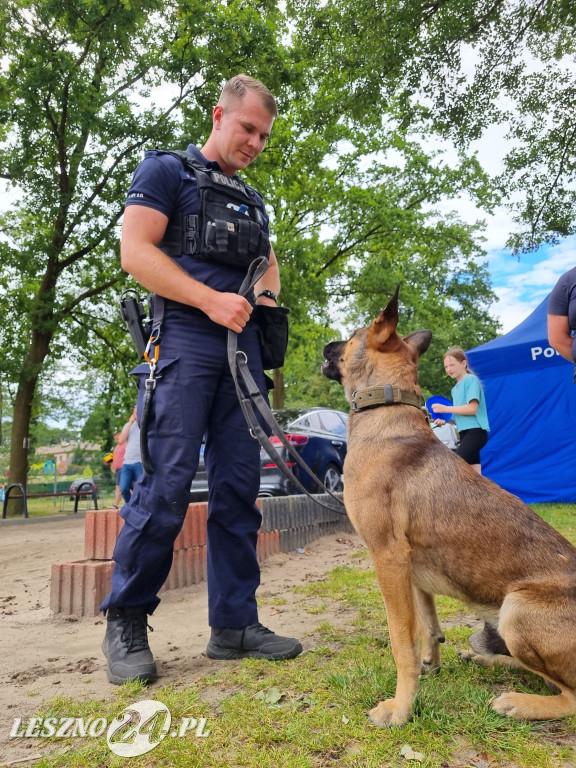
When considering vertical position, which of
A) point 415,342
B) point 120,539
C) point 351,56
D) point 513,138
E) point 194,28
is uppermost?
point 194,28

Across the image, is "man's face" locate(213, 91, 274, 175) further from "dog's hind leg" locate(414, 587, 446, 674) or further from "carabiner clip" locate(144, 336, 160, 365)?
"dog's hind leg" locate(414, 587, 446, 674)

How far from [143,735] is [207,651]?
1039 millimetres

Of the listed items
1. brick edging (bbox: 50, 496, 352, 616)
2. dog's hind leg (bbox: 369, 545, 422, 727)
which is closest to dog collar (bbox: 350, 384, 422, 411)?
dog's hind leg (bbox: 369, 545, 422, 727)

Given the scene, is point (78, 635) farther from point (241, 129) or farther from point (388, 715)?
point (241, 129)

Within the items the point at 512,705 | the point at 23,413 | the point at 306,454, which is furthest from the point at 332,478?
the point at 23,413

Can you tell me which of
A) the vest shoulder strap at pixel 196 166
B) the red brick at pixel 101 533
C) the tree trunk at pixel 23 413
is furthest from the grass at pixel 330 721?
the tree trunk at pixel 23 413

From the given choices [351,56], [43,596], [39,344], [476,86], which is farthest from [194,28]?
[43,596]

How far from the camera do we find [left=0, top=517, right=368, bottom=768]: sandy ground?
2.63 metres

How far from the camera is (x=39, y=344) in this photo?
52.1 ft

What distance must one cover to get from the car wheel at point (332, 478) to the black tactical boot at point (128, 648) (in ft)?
23.1

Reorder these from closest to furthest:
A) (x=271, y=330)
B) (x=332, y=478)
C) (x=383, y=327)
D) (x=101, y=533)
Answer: (x=383, y=327), (x=271, y=330), (x=101, y=533), (x=332, y=478)

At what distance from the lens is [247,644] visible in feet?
10.2

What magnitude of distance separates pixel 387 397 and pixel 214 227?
1258mm

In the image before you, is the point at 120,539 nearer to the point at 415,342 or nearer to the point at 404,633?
the point at 404,633
